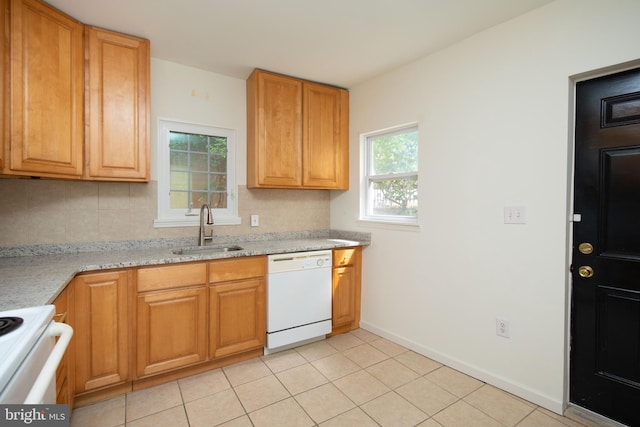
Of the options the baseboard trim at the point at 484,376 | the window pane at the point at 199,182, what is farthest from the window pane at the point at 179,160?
the baseboard trim at the point at 484,376

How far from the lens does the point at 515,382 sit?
6.94ft

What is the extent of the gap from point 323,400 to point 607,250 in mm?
1911

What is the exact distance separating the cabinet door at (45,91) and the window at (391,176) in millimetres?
2402

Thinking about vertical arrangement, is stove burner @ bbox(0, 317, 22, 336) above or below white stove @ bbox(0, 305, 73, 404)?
above

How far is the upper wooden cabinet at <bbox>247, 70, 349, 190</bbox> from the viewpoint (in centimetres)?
293

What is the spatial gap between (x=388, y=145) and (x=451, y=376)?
203cm

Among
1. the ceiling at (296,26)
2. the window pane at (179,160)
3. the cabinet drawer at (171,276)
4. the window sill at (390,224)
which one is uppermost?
the ceiling at (296,26)

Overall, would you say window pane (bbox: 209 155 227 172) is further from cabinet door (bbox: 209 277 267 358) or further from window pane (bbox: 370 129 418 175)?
window pane (bbox: 370 129 418 175)

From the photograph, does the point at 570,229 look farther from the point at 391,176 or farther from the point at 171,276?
the point at 171,276

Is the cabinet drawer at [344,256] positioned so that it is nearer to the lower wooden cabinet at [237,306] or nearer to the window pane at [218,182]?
the lower wooden cabinet at [237,306]

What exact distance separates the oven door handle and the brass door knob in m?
2.51

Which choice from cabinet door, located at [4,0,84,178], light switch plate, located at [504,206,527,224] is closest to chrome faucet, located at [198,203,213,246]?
cabinet door, located at [4,0,84,178]

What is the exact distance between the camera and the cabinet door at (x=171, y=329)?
2.15 m

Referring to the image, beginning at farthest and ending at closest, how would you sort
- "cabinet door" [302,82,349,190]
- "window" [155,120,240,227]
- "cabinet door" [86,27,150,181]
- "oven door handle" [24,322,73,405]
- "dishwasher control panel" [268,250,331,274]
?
"cabinet door" [302,82,349,190]
"window" [155,120,240,227]
"dishwasher control panel" [268,250,331,274]
"cabinet door" [86,27,150,181]
"oven door handle" [24,322,73,405]
